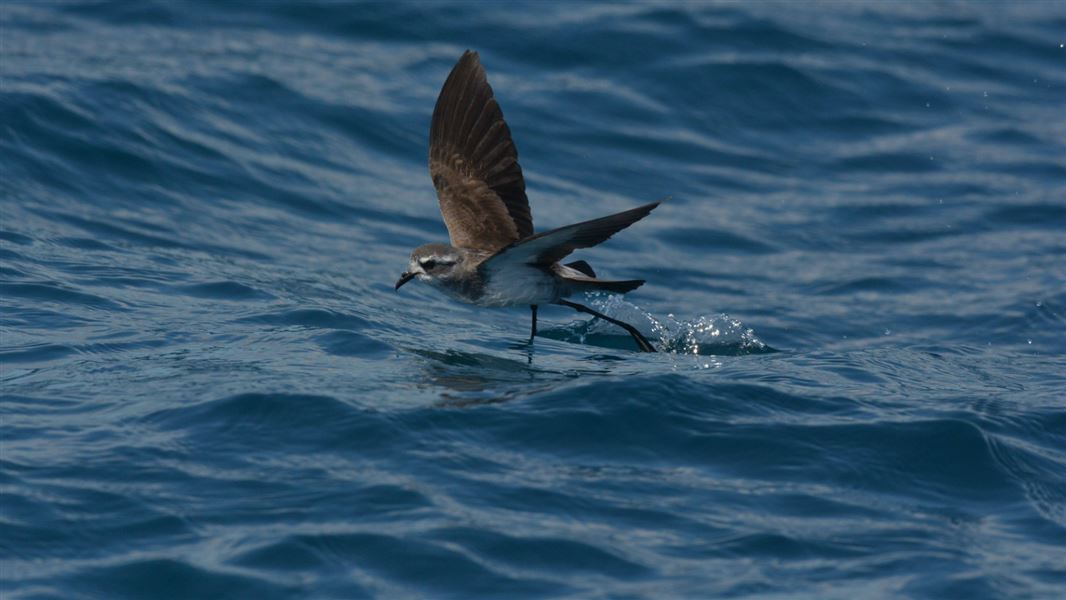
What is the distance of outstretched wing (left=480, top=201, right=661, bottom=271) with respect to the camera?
7172 mm

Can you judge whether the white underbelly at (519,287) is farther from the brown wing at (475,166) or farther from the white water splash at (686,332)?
the white water splash at (686,332)

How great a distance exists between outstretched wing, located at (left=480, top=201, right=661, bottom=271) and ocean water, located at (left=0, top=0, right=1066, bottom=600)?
2.39 feet

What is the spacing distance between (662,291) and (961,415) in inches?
200

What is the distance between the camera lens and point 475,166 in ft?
31.2

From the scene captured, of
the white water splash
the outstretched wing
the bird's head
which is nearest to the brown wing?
the bird's head

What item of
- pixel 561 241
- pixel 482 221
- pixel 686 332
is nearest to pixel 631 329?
pixel 686 332

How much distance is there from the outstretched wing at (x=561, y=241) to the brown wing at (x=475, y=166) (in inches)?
31.3

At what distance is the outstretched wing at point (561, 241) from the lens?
7172mm

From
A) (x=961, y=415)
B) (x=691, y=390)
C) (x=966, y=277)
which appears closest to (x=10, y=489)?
(x=691, y=390)

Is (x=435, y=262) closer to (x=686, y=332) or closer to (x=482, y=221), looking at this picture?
(x=482, y=221)

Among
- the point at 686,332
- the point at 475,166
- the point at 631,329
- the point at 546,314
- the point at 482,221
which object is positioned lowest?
the point at 546,314

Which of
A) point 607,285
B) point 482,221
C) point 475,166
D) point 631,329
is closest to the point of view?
point 607,285

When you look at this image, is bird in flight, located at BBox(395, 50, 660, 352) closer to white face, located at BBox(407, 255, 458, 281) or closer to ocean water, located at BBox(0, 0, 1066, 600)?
white face, located at BBox(407, 255, 458, 281)

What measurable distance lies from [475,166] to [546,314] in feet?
8.15
